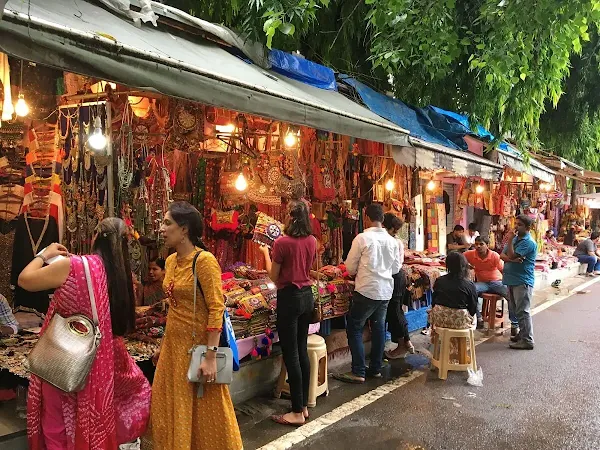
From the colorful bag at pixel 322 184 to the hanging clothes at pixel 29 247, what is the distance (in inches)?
142

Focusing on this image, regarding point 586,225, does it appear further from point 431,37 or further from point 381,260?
point 381,260

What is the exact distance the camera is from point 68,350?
10.3 feet

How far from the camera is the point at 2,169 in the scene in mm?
5793

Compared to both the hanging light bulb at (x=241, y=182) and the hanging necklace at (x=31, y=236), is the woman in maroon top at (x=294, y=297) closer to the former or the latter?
the hanging light bulb at (x=241, y=182)

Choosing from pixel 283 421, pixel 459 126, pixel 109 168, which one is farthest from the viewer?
pixel 459 126

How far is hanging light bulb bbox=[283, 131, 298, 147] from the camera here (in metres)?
6.93

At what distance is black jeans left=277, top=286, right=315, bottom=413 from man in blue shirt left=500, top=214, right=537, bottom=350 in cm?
443

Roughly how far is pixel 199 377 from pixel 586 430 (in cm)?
381

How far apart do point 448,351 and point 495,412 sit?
3.64ft

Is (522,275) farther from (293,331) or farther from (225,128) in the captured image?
(225,128)

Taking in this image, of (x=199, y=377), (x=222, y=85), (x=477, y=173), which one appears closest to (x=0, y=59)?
(x=222, y=85)

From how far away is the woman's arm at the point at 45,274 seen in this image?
3045mm

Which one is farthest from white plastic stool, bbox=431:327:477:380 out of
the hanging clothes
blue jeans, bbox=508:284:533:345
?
the hanging clothes

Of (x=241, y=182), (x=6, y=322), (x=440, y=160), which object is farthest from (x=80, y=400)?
(x=440, y=160)
